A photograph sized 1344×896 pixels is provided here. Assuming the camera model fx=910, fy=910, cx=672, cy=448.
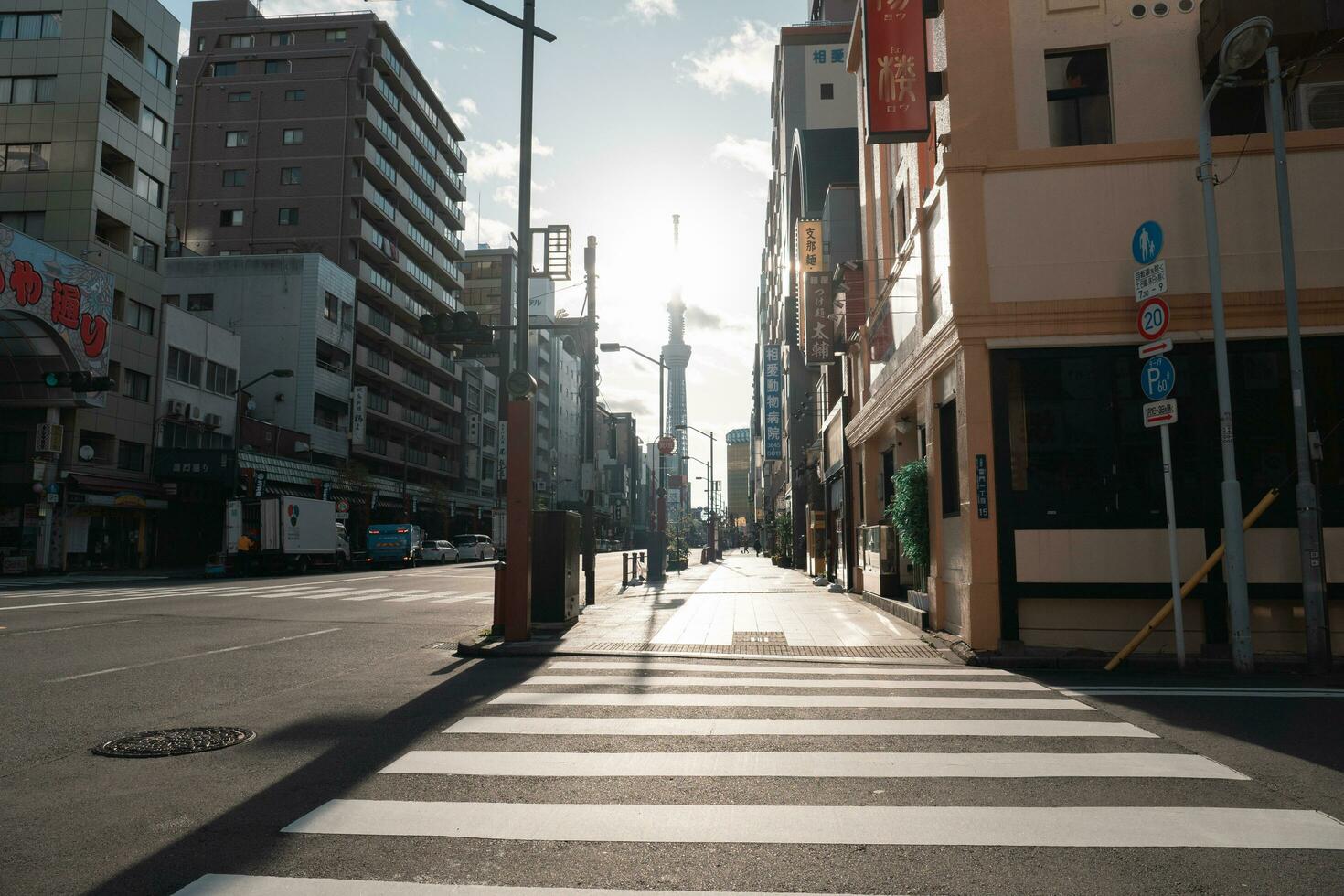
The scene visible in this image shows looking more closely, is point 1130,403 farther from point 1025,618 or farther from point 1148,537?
point 1025,618

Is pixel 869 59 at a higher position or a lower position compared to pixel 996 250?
higher

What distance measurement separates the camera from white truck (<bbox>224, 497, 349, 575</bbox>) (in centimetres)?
3456

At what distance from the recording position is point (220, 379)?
146 ft

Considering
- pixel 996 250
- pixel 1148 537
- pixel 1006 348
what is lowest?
pixel 1148 537

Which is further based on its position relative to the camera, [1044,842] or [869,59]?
[869,59]

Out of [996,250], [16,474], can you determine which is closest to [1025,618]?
[996,250]

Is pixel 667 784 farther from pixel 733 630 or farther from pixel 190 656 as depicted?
pixel 733 630

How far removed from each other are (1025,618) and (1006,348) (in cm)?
346

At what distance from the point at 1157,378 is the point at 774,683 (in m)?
5.39

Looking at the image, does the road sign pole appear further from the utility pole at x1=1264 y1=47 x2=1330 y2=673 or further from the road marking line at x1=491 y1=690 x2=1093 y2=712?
the road marking line at x1=491 y1=690 x2=1093 y2=712

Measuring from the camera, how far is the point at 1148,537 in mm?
11156

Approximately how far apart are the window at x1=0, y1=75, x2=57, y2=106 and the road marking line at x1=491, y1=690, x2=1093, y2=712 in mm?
40840

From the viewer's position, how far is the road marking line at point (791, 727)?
6.44 metres

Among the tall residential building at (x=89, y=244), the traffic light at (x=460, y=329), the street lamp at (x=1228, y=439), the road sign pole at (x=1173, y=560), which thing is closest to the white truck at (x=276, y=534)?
the tall residential building at (x=89, y=244)
